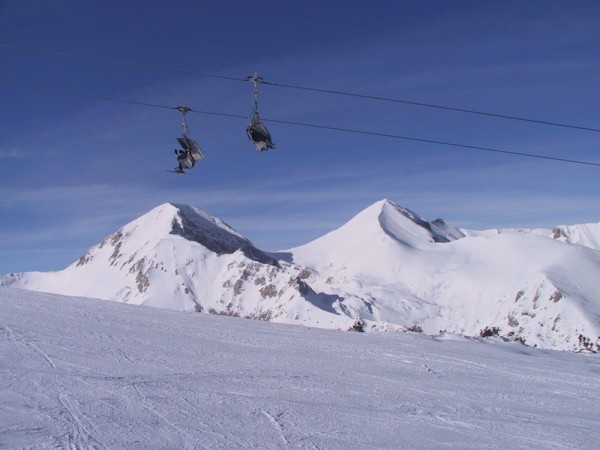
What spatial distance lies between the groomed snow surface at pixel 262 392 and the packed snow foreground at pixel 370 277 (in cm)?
5307

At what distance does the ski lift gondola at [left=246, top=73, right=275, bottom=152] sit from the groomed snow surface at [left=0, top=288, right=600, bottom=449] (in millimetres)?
4574

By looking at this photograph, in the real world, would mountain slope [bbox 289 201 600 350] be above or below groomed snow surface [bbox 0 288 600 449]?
above

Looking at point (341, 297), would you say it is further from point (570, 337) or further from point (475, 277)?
point (570, 337)

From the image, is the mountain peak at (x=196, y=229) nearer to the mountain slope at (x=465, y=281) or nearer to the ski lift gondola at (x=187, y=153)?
the mountain slope at (x=465, y=281)

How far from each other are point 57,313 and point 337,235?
6652 inches

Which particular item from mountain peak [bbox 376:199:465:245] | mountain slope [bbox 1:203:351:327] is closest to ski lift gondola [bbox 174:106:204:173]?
mountain slope [bbox 1:203:351:327]

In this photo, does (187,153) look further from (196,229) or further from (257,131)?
(196,229)

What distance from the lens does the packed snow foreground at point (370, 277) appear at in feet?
307

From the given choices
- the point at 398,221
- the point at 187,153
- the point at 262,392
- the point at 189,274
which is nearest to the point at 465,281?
the point at 398,221

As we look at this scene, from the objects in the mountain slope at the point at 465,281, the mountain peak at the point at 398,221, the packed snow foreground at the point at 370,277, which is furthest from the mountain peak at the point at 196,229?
the mountain peak at the point at 398,221

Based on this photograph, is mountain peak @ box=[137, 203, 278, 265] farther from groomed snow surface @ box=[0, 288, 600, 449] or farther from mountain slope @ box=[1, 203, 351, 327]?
groomed snow surface @ box=[0, 288, 600, 449]

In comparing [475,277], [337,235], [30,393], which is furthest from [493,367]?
[337,235]

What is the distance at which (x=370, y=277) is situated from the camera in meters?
140

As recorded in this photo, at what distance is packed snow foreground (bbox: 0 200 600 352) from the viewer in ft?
307
